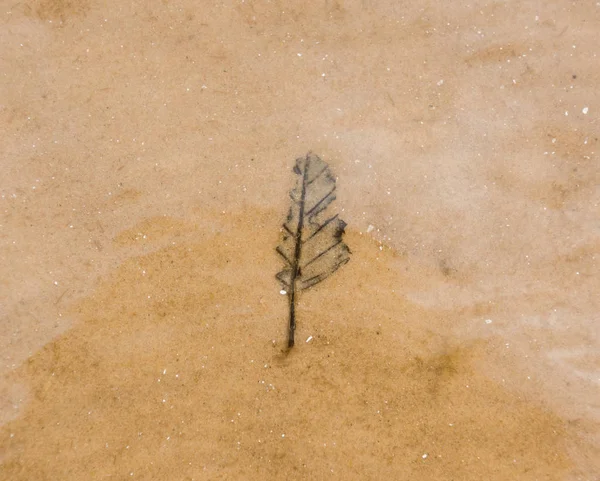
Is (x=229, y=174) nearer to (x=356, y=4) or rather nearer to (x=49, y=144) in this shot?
(x=49, y=144)

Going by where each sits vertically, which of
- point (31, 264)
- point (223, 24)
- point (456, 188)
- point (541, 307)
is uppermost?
point (223, 24)

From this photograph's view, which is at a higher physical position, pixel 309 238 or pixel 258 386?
pixel 309 238

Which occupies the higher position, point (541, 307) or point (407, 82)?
point (407, 82)

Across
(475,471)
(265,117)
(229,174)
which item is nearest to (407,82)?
(265,117)

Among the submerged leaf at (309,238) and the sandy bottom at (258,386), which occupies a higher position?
the submerged leaf at (309,238)

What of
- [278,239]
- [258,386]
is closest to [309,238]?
[278,239]

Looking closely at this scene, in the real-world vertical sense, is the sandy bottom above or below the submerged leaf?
below

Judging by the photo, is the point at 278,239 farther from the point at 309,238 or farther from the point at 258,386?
the point at 258,386
